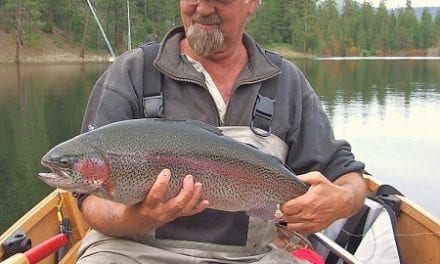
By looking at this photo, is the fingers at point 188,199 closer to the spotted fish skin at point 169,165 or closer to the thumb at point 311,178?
the spotted fish skin at point 169,165

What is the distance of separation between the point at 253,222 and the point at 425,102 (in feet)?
84.1

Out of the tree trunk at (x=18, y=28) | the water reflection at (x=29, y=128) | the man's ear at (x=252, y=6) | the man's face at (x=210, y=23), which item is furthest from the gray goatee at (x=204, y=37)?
the tree trunk at (x=18, y=28)

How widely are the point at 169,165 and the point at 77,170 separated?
0.36 metres

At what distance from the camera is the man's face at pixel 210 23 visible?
3.13 meters

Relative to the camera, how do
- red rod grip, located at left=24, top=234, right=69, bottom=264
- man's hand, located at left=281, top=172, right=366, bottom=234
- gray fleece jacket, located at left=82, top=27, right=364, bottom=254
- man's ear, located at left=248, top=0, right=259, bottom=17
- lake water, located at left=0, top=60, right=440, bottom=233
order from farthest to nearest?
lake water, located at left=0, top=60, right=440, bottom=233 → man's ear, located at left=248, top=0, right=259, bottom=17 → red rod grip, located at left=24, top=234, right=69, bottom=264 → gray fleece jacket, located at left=82, top=27, right=364, bottom=254 → man's hand, located at left=281, top=172, right=366, bottom=234

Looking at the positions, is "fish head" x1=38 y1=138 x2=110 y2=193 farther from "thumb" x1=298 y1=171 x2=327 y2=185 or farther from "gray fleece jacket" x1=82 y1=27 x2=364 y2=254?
"thumb" x1=298 y1=171 x2=327 y2=185

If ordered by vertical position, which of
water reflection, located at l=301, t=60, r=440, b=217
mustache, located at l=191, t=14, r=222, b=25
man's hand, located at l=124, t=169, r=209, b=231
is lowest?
water reflection, located at l=301, t=60, r=440, b=217

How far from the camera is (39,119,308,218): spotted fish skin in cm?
229

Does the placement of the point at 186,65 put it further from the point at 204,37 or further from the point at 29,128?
the point at 29,128

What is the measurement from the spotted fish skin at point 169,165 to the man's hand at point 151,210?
0.05 m

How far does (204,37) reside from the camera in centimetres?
313

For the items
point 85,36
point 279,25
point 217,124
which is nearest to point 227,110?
point 217,124

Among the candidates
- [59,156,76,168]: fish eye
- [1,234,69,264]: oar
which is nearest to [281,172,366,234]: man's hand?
[59,156,76,168]: fish eye

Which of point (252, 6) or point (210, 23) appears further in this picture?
point (252, 6)
